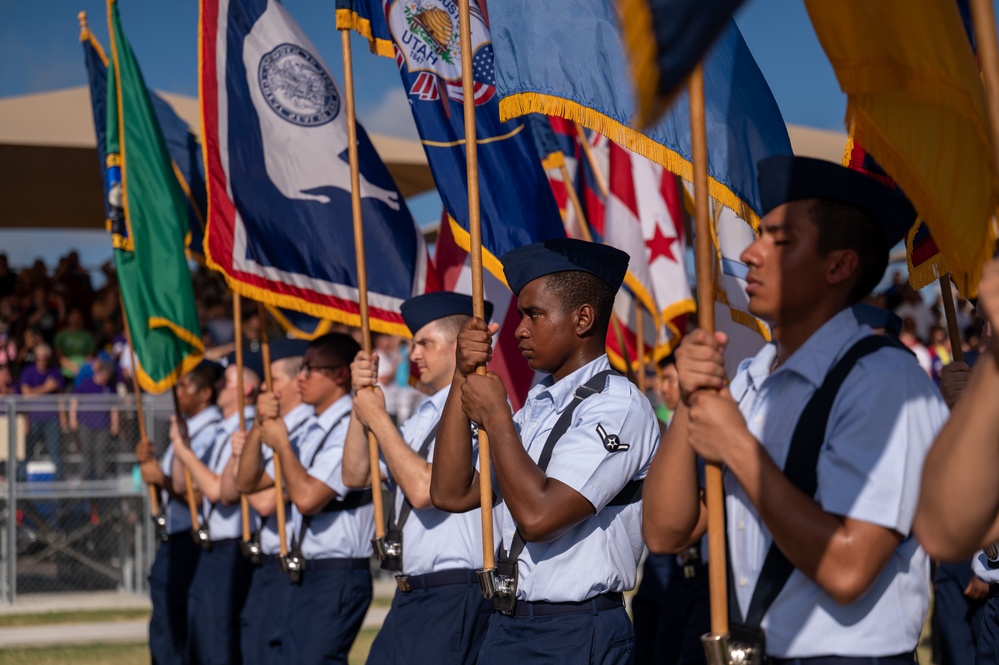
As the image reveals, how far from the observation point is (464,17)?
471cm

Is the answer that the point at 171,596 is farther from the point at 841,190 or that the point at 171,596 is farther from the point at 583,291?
the point at 841,190

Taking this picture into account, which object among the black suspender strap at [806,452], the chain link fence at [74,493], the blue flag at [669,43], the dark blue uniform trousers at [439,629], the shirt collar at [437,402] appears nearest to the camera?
the blue flag at [669,43]

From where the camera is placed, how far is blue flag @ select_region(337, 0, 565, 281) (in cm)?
621

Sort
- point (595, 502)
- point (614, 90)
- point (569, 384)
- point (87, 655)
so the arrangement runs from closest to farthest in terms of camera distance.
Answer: point (595, 502), point (569, 384), point (614, 90), point (87, 655)

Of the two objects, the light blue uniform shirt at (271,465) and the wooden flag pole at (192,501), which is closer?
the light blue uniform shirt at (271,465)

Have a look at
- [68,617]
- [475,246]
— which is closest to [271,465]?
[475,246]

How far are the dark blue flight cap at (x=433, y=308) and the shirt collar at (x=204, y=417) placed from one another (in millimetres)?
3966

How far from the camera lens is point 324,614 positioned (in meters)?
6.79

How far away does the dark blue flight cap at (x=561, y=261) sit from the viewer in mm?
4699

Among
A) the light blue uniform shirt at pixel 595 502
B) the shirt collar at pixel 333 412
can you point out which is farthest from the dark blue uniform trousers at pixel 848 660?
the shirt collar at pixel 333 412

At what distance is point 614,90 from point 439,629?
7.92 ft

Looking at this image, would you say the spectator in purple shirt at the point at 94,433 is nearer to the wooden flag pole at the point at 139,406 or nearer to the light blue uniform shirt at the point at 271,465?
the wooden flag pole at the point at 139,406

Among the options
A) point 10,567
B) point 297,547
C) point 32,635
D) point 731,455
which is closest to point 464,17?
point 731,455

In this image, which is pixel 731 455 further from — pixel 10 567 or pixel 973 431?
pixel 10 567
